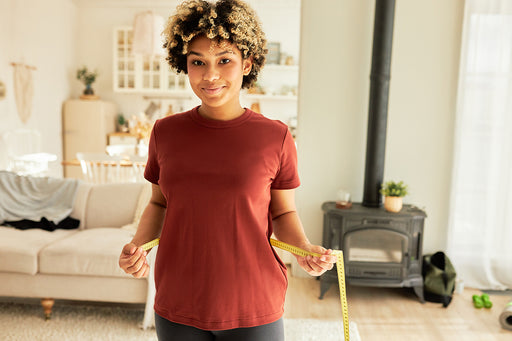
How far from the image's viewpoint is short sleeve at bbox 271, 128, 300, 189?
1.08m

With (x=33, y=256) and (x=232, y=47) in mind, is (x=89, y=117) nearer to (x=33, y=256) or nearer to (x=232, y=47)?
(x=33, y=256)

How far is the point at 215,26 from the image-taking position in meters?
1.01

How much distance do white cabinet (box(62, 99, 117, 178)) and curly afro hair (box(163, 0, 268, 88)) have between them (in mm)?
6282

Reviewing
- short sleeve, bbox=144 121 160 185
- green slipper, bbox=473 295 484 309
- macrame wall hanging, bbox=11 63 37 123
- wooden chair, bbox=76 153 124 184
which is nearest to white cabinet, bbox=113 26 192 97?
macrame wall hanging, bbox=11 63 37 123

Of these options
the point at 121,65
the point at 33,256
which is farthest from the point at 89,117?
the point at 33,256

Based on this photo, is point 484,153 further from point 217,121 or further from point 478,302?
point 217,121

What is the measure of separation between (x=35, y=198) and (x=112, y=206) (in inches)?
25.8

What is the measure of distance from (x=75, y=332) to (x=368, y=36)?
9.82 ft

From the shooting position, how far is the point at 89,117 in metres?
7.02

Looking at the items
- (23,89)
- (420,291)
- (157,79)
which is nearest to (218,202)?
(420,291)

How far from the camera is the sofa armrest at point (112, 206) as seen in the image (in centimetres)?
353

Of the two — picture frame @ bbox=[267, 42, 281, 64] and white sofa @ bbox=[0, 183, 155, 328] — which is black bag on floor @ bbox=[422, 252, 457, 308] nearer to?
white sofa @ bbox=[0, 183, 155, 328]

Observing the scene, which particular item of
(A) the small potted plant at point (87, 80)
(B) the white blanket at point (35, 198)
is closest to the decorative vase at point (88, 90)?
(A) the small potted plant at point (87, 80)

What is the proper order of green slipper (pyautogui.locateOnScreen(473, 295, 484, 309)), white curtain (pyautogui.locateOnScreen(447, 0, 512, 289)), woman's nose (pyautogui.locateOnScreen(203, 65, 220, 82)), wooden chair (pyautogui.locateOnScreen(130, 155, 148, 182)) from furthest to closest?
wooden chair (pyautogui.locateOnScreen(130, 155, 148, 182)), white curtain (pyautogui.locateOnScreen(447, 0, 512, 289)), green slipper (pyautogui.locateOnScreen(473, 295, 484, 309)), woman's nose (pyautogui.locateOnScreen(203, 65, 220, 82))
